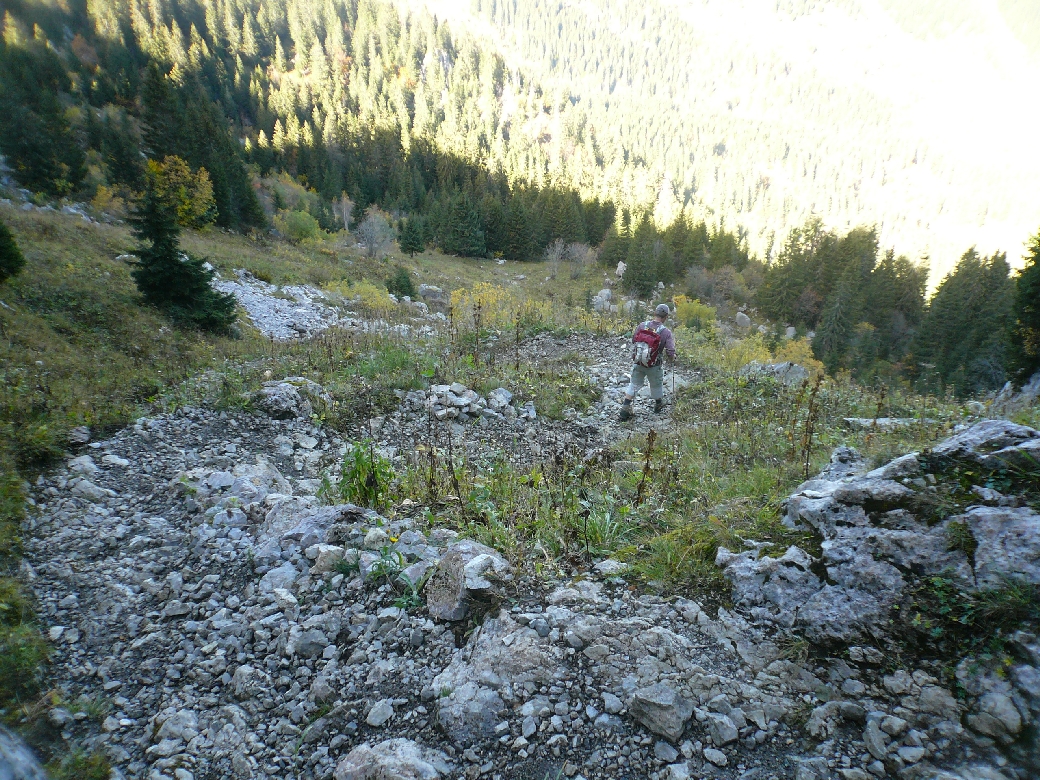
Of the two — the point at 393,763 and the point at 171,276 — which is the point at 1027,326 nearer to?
the point at 393,763

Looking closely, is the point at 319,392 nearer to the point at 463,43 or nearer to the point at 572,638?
the point at 572,638

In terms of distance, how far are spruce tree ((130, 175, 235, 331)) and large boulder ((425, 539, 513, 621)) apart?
1253cm

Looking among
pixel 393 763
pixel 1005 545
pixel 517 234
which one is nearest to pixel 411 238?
pixel 517 234

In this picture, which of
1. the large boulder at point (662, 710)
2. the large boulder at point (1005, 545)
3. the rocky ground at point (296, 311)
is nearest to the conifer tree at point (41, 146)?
the rocky ground at point (296, 311)

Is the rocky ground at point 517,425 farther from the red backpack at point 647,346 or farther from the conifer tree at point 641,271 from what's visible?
the conifer tree at point 641,271

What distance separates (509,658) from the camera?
2.72 m

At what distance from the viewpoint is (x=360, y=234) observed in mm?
50625

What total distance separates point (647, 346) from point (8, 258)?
13824mm

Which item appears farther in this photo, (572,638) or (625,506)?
(625,506)

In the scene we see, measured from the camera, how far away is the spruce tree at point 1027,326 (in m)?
17.1

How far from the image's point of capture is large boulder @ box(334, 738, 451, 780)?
2197mm

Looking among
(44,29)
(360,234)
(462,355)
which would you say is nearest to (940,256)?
(360,234)

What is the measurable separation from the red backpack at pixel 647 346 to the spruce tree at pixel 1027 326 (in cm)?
1738

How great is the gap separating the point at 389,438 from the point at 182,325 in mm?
8846
